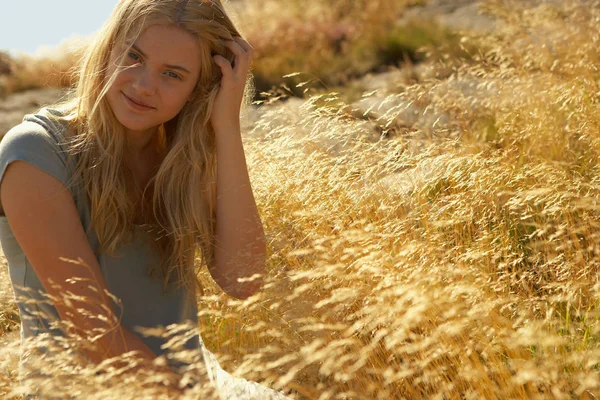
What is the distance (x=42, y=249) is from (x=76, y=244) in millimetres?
98

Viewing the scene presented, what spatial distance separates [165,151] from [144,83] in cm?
38

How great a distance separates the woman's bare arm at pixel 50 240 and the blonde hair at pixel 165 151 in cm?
16

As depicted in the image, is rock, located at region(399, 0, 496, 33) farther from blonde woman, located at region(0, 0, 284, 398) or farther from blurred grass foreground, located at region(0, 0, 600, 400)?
blonde woman, located at region(0, 0, 284, 398)

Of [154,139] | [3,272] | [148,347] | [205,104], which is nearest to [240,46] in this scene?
[205,104]

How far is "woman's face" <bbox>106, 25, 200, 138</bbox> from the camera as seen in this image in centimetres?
237

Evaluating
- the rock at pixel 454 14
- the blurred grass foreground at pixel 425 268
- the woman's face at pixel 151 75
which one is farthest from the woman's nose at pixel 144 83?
the rock at pixel 454 14

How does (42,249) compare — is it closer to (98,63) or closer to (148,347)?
(148,347)

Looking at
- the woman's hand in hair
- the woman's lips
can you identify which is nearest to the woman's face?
the woman's lips

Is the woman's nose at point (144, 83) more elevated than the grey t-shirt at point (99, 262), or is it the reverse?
the woman's nose at point (144, 83)

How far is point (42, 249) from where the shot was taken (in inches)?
82.7

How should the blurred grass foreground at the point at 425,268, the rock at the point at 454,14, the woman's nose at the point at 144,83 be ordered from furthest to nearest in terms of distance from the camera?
the rock at the point at 454,14 → the woman's nose at the point at 144,83 → the blurred grass foreground at the point at 425,268

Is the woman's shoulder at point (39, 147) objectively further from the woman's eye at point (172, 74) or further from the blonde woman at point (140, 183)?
the woman's eye at point (172, 74)

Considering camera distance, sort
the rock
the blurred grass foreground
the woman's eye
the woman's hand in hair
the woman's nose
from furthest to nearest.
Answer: the rock, the woman's hand in hair, the woman's eye, the woman's nose, the blurred grass foreground

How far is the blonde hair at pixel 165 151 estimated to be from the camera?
92.0 inches
